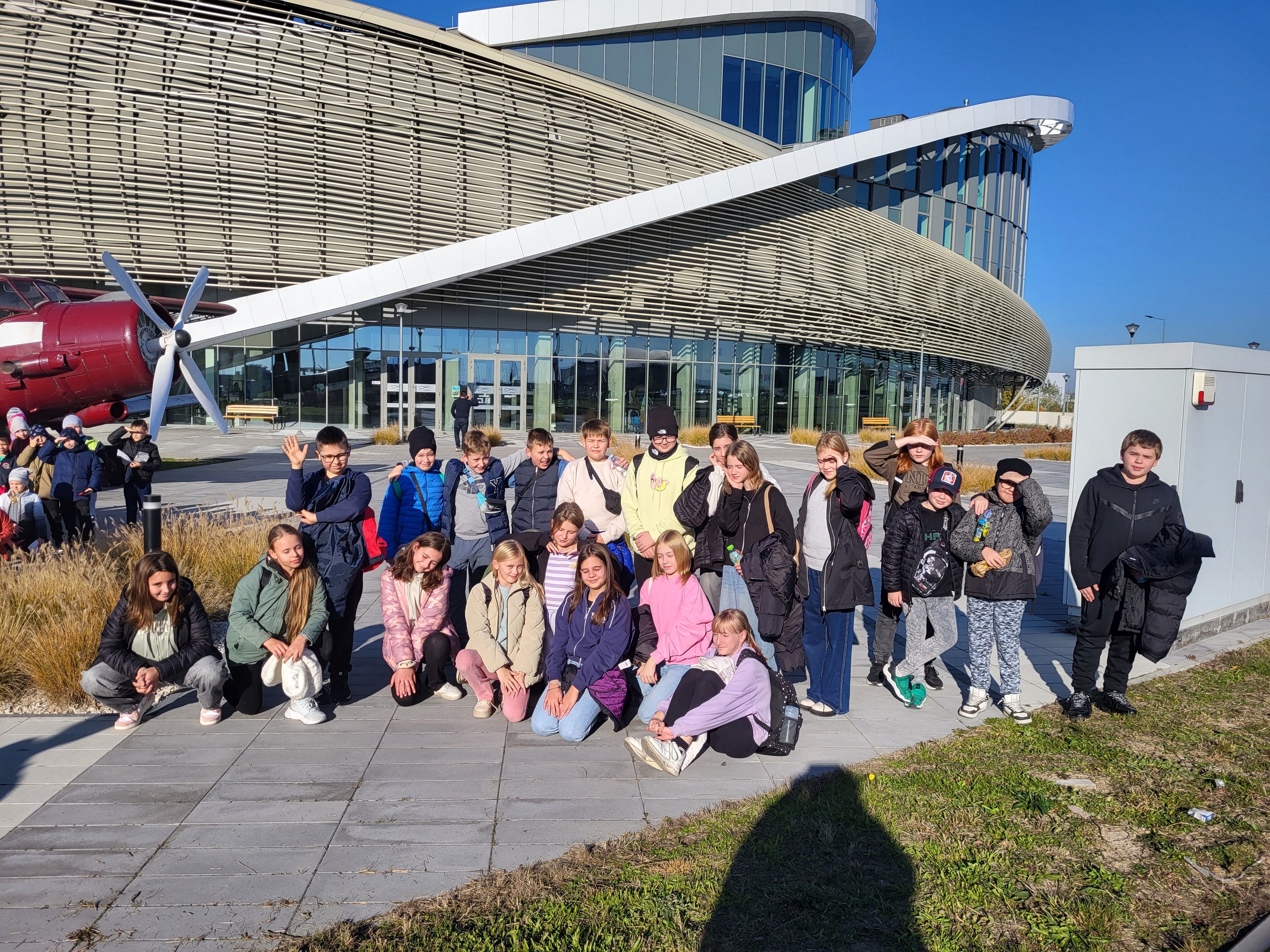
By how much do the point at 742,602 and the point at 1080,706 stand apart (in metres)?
2.30

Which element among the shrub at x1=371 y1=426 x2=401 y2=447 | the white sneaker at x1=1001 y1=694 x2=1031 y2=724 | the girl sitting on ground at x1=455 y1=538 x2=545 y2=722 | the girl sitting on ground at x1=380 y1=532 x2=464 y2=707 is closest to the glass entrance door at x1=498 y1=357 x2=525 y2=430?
the shrub at x1=371 y1=426 x2=401 y2=447

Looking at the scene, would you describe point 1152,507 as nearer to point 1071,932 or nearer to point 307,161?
point 1071,932

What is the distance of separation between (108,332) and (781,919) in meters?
11.4

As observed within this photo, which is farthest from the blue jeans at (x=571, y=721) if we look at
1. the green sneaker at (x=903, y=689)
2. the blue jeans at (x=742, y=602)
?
the green sneaker at (x=903, y=689)

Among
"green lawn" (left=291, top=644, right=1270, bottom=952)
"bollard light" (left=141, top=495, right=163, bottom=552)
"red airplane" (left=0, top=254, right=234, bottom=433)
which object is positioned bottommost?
"green lawn" (left=291, top=644, right=1270, bottom=952)

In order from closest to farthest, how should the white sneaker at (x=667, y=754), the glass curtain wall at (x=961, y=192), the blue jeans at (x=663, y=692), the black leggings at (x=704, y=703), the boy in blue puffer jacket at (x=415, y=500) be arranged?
the white sneaker at (x=667, y=754)
the black leggings at (x=704, y=703)
the blue jeans at (x=663, y=692)
the boy in blue puffer jacket at (x=415, y=500)
the glass curtain wall at (x=961, y=192)

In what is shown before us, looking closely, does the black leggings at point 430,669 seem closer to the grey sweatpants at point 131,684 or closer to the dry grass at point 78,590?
the grey sweatpants at point 131,684

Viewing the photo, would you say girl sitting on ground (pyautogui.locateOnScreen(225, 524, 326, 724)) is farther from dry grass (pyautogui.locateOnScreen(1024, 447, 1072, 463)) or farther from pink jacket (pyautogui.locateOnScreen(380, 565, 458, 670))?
dry grass (pyautogui.locateOnScreen(1024, 447, 1072, 463))

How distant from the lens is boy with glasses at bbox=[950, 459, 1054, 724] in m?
5.39

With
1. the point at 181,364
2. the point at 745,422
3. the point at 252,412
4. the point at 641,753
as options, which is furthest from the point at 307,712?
the point at 745,422

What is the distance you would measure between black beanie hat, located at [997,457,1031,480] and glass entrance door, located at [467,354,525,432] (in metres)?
26.4

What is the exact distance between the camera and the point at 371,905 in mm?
3293

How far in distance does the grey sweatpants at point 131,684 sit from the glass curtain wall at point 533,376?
79.9 ft

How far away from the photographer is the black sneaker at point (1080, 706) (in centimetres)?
550
